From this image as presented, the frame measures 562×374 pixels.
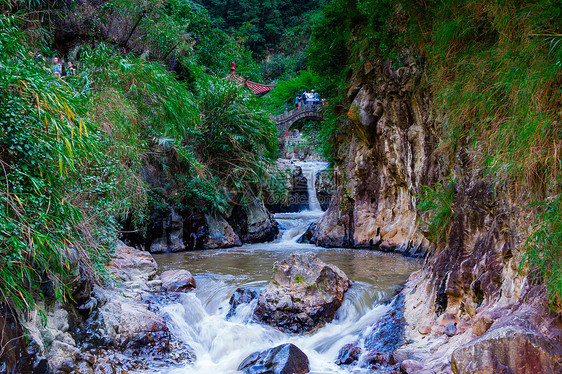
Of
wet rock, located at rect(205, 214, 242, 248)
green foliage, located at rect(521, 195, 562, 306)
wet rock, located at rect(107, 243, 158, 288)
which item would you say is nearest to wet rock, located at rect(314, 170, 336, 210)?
wet rock, located at rect(205, 214, 242, 248)

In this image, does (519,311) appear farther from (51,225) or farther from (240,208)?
(240,208)

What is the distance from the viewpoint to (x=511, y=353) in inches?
113

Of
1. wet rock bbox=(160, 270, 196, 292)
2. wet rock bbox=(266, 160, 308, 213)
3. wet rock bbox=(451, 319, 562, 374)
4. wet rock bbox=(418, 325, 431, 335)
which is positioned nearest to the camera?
wet rock bbox=(451, 319, 562, 374)

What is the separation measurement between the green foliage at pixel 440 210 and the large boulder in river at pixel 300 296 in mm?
1640

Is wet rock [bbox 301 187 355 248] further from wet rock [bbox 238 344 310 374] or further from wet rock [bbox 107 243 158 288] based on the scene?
wet rock [bbox 238 344 310 374]

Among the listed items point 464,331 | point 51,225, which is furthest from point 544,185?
point 51,225

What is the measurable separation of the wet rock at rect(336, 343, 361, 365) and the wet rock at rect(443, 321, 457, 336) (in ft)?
3.49

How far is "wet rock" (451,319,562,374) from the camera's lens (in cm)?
278

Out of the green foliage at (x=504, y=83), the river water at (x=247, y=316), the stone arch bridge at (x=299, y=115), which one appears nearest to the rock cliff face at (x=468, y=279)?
the green foliage at (x=504, y=83)

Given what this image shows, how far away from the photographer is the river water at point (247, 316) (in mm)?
4828

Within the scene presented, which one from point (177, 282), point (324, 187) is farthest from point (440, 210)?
point (324, 187)

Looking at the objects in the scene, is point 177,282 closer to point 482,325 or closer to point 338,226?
point 482,325

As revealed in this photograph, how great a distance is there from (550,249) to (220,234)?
9270 millimetres

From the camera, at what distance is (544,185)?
3271mm
